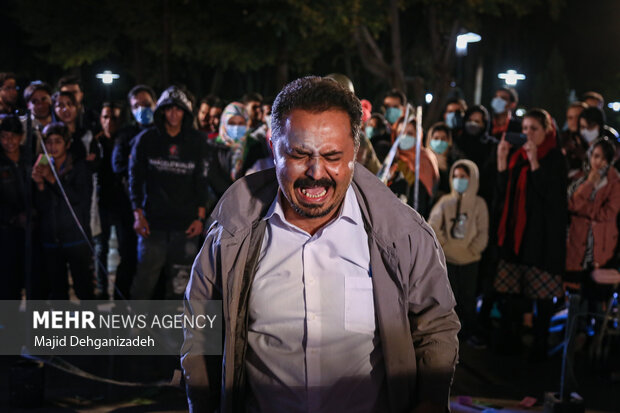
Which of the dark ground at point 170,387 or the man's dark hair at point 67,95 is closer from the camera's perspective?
the dark ground at point 170,387

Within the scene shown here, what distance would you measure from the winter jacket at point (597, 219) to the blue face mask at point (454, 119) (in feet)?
10.5

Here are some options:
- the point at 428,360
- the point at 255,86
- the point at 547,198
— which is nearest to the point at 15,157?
the point at 547,198

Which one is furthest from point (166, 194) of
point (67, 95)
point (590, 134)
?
point (590, 134)

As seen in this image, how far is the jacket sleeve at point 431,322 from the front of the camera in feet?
9.82

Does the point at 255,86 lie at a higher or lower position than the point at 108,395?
higher

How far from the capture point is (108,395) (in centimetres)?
654

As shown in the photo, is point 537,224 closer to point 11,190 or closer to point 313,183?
point 11,190

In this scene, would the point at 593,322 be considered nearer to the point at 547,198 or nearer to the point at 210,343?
the point at 547,198

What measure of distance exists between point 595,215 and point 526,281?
2.82 ft

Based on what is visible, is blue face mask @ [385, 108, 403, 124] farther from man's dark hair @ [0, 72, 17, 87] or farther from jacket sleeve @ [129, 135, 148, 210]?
man's dark hair @ [0, 72, 17, 87]

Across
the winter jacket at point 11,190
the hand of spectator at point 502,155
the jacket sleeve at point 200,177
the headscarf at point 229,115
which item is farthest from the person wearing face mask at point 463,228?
the winter jacket at point 11,190

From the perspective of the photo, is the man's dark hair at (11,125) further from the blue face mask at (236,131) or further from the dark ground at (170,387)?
the blue face mask at (236,131)

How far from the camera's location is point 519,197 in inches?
317

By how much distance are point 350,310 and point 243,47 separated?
81.9 feet
